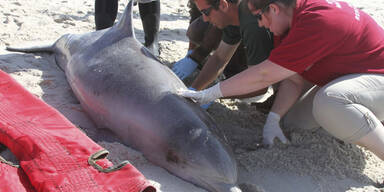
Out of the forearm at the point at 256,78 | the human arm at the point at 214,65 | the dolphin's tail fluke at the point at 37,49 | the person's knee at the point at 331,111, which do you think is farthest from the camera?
the dolphin's tail fluke at the point at 37,49

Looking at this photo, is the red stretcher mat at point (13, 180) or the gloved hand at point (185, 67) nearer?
the red stretcher mat at point (13, 180)

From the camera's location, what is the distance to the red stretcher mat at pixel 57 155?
8.21 ft

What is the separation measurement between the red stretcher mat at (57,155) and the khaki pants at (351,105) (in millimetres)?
1462

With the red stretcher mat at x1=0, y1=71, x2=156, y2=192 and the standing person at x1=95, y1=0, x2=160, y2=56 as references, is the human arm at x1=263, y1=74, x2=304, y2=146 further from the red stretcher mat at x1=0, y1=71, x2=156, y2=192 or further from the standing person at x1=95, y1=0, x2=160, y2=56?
the standing person at x1=95, y1=0, x2=160, y2=56

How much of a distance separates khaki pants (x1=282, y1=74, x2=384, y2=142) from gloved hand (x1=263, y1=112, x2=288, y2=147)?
342 millimetres

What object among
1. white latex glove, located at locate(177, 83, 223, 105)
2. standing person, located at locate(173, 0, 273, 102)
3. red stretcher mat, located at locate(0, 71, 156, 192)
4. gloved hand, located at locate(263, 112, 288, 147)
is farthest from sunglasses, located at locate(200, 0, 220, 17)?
red stretcher mat, located at locate(0, 71, 156, 192)

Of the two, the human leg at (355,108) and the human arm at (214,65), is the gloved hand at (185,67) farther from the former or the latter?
the human leg at (355,108)

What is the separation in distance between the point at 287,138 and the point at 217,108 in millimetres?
801

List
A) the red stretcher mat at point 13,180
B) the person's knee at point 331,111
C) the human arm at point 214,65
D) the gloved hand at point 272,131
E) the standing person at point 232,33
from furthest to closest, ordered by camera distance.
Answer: the human arm at point 214,65, the standing person at point 232,33, the gloved hand at point 272,131, the person's knee at point 331,111, the red stretcher mat at point 13,180

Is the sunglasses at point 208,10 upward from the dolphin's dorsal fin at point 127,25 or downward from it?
upward

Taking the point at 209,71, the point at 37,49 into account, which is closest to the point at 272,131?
the point at 209,71

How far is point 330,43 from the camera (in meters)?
2.98

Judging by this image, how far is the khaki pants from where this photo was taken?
10.1ft

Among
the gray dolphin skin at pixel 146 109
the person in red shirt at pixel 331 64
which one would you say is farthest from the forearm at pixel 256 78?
the gray dolphin skin at pixel 146 109
